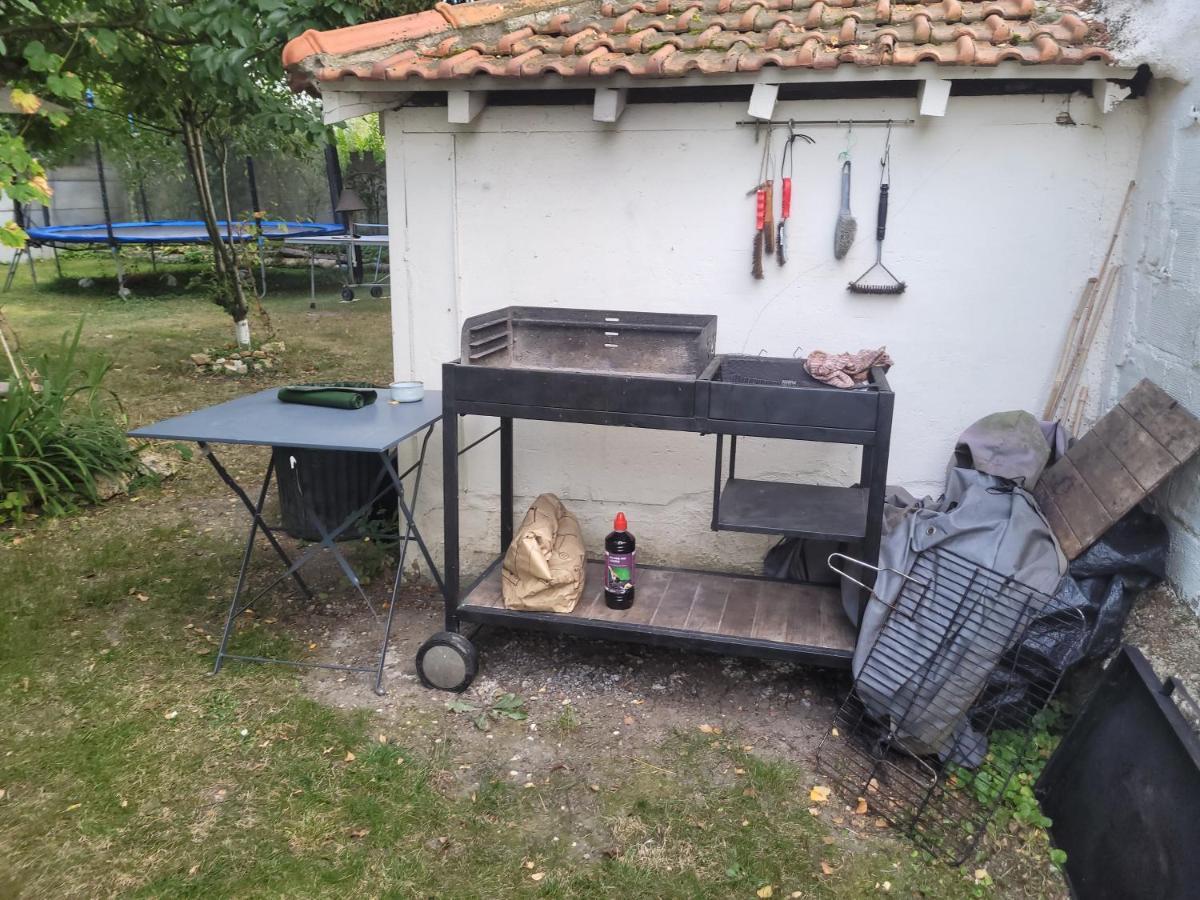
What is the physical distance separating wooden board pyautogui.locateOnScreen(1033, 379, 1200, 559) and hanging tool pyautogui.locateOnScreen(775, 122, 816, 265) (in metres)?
1.53

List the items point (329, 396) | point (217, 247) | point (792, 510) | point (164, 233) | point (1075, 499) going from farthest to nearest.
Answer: point (164, 233)
point (217, 247)
point (329, 396)
point (792, 510)
point (1075, 499)

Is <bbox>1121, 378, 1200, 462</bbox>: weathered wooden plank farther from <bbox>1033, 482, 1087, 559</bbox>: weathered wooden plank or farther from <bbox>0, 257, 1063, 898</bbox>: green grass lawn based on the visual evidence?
<bbox>0, 257, 1063, 898</bbox>: green grass lawn

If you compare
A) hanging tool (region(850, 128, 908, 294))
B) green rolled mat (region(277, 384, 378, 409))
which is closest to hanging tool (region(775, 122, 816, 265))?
hanging tool (region(850, 128, 908, 294))

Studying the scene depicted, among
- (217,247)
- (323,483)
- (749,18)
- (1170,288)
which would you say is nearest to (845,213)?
(749,18)

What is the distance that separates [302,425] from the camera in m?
3.74

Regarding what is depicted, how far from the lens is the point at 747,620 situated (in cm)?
373

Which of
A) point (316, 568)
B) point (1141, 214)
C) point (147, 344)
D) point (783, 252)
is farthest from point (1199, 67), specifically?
point (147, 344)

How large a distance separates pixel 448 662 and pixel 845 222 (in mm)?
2615

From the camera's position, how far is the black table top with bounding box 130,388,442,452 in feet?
11.3

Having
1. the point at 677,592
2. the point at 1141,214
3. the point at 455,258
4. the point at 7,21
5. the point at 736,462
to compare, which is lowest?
the point at 677,592

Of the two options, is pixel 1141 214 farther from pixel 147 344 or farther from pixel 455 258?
pixel 147 344

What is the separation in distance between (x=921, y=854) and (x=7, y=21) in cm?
744

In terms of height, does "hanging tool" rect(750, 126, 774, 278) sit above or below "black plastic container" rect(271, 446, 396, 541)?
above

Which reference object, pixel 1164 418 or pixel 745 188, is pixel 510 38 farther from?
pixel 1164 418
